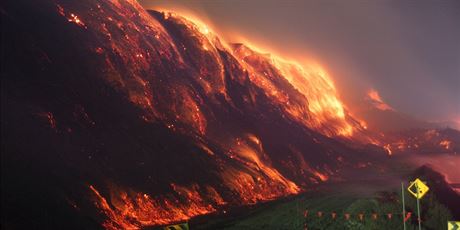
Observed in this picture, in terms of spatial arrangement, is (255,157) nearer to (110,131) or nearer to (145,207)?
(110,131)

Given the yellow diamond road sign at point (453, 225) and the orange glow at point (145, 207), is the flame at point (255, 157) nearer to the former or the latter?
the orange glow at point (145, 207)

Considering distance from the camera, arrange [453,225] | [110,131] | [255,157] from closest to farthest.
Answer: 1. [453,225]
2. [110,131]
3. [255,157]

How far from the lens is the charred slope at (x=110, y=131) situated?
3204 inches

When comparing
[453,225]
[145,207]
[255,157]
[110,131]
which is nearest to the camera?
[453,225]

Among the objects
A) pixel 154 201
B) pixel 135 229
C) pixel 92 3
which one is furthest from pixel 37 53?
pixel 135 229

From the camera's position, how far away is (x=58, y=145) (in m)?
94.6

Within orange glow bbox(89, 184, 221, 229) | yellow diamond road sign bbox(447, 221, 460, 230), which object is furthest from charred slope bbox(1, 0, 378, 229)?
yellow diamond road sign bbox(447, 221, 460, 230)

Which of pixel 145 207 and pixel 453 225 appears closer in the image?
pixel 453 225

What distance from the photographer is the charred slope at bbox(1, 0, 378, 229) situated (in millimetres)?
81375

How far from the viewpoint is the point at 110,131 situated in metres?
115

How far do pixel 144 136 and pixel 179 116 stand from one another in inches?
1162

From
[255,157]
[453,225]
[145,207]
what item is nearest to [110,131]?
[145,207]

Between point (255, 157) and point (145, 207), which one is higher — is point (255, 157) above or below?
above

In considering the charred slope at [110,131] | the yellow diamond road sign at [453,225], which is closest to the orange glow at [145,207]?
the charred slope at [110,131]
